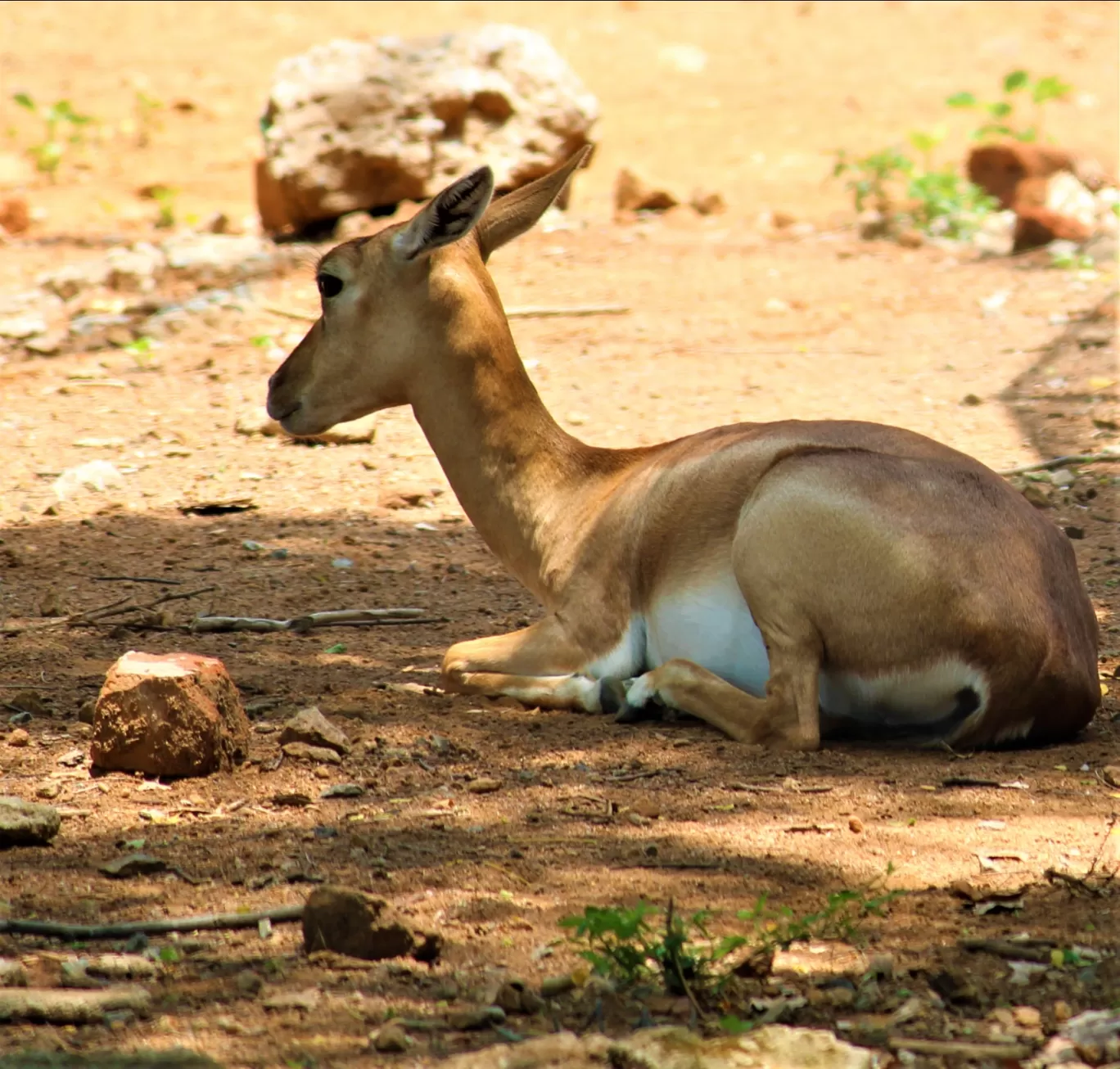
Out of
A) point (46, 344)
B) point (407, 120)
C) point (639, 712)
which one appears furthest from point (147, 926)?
point (407, 120)

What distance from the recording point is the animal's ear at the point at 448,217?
511 centimetres

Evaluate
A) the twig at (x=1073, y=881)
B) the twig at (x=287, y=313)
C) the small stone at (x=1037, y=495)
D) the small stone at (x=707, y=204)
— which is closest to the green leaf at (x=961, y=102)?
the small stone at (x=707, y=204)

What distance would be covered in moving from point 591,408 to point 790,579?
4079 mm

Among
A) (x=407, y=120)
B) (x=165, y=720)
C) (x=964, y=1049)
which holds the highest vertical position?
(x=407, y=120)

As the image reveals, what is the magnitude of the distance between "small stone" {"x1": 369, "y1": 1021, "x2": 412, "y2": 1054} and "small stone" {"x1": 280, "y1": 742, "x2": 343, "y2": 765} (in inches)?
63.7

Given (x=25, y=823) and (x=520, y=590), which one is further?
(x=520, y=590)

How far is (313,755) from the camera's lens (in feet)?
14.2

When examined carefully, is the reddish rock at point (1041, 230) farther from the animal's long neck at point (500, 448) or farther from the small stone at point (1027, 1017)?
the small stone at point (1027, 1017)

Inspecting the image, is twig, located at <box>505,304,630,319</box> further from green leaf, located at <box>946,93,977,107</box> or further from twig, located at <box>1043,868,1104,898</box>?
twig, located at <box>1043,868,1104,898</box>

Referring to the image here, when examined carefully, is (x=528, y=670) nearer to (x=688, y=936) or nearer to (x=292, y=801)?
(x=292, y=801)

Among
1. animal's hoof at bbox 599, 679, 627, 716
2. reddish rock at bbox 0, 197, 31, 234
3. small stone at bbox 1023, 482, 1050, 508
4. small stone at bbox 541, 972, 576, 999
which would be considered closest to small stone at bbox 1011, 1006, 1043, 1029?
small stone at bbox 541, 972, 576, 999

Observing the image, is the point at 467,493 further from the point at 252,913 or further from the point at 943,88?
the point at 943,88

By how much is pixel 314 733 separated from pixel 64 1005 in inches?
61.8

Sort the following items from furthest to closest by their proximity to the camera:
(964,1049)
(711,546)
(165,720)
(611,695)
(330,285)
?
(330,285)
(611,695)
(711,546)
(165,720)
(964,1049)
